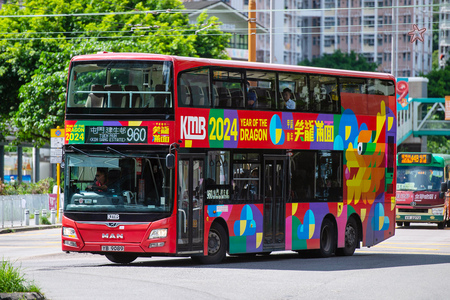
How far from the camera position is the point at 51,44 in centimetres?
4422

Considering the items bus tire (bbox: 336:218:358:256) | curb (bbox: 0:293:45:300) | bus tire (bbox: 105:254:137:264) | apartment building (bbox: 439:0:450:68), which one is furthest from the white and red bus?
apartment building (bbox: 439:0:450:68)

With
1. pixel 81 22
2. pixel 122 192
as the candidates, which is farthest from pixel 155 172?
pixel 81 22

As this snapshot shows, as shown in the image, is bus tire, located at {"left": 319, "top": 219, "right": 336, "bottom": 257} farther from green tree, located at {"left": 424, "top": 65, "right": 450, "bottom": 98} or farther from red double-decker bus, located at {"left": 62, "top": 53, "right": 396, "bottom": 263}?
green tree, located at {"left": 424, "top": 65, "right": 450, "bottom": 98}

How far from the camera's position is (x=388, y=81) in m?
22.5

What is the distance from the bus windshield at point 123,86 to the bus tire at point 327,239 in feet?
18.7

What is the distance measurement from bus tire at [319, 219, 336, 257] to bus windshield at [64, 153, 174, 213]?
17.0 feet

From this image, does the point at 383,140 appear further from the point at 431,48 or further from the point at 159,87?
the point at 431,48

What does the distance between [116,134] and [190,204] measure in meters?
1.94

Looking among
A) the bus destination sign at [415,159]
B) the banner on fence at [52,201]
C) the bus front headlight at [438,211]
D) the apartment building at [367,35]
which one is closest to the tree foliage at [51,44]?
the banner on fence at [52,201]

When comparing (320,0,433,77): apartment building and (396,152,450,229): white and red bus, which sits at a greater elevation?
(320,0,433,77): apartment building

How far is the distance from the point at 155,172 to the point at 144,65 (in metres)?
2.01

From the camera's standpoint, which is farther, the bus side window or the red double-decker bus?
the bus side window

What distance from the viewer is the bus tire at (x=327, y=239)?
2061 cm

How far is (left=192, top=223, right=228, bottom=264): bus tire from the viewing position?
1770 cm
